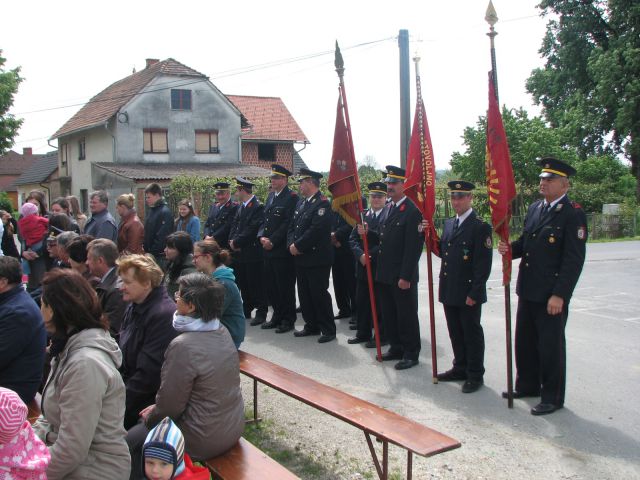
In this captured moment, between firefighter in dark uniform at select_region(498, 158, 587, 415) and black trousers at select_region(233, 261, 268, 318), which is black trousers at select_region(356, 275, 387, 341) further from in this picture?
firefighter in dark uniform at select_region(498, 158, 587, 415)

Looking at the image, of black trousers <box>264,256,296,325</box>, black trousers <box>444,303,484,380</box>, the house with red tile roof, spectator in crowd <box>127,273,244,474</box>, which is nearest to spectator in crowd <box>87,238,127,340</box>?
spectator in crowd <box>127,273,244,474</box>

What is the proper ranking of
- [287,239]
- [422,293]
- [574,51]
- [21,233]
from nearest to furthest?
[287,239] → [21,233] → [422,293] → [574,51]

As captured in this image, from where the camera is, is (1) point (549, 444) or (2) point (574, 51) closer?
(1) point (549, 444)

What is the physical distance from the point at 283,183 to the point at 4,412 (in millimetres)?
5961

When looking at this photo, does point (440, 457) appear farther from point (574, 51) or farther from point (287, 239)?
point (574, 51)

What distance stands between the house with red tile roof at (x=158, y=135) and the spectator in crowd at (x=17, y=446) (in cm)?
2754

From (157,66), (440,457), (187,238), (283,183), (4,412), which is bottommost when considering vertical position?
(440,457)

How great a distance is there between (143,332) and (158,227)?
526 cm

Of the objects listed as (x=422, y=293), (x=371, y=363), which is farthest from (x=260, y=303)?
(x=422, y=293)

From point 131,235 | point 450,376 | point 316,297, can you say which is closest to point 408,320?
point 450,376

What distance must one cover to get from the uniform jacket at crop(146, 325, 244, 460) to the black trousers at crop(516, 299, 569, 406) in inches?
105

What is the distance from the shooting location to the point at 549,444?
175 inches

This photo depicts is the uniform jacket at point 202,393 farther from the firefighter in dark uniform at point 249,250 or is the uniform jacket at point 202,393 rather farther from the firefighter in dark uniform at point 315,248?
the firefighter in dark uniform at point 249,250

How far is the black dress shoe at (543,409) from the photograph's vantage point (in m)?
4.98
